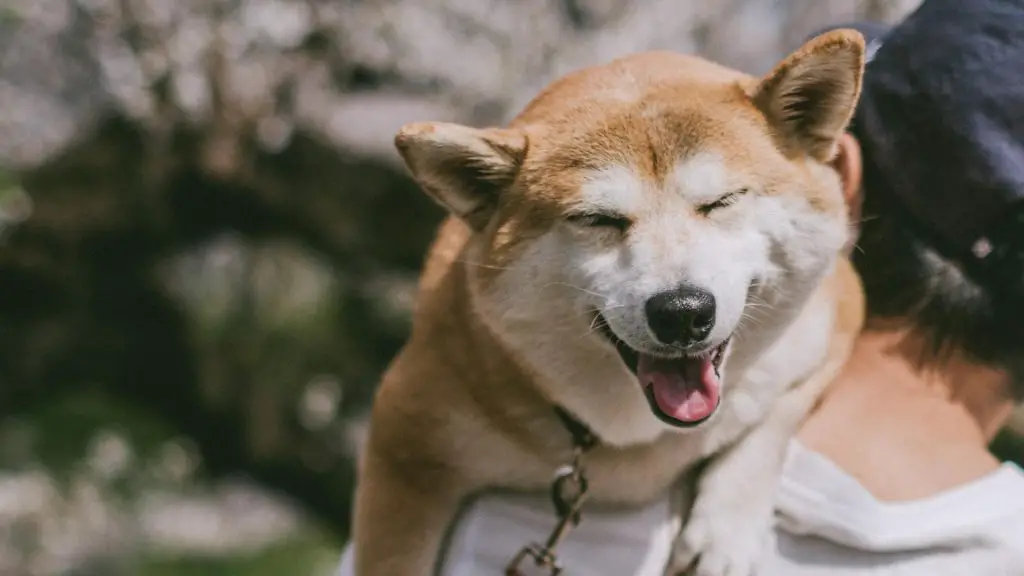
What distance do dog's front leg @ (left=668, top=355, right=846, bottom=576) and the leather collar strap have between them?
0.15 metres

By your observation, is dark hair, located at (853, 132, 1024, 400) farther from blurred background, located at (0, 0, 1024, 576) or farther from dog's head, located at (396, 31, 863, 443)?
blurred background, located at (0, 0, 1024, 576)

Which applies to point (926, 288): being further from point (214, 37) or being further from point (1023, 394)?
point (214, 37)

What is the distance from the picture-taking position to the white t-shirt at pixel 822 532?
1109 mm

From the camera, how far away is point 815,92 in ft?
3.78

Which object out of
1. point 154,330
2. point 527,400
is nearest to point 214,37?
point 154,330

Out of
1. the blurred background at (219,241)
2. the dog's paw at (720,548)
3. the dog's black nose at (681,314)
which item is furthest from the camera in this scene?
the blurred background at (219,241)

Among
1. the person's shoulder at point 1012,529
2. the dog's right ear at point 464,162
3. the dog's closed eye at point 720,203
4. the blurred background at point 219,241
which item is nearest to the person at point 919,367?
the person's shoulder at point 1012,529

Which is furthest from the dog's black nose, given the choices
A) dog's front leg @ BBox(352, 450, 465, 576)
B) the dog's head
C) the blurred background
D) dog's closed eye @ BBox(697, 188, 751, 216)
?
the blurred background

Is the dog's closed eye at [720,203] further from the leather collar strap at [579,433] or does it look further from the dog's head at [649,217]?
the leather collar strap at [579,433]

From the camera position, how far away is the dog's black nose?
1044 mm

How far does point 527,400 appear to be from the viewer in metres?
1.25

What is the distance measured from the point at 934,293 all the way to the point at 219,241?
2.84m

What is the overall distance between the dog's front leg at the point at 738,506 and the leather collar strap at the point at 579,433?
0.15 metres

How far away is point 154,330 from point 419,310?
2596 millimetres
